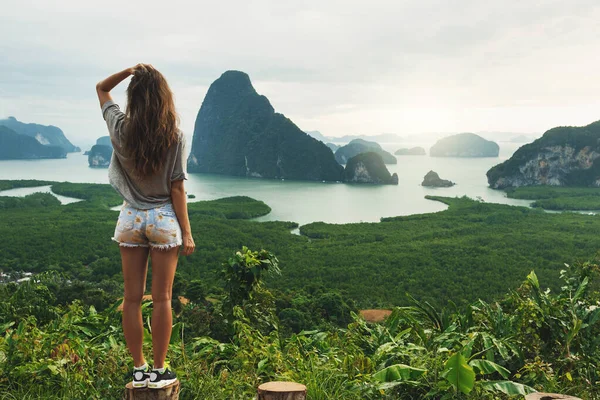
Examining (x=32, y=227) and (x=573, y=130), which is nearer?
(x=32, y=227)

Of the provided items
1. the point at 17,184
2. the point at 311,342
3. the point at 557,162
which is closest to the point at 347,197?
the point at 557,162

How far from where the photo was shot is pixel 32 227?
2433cm

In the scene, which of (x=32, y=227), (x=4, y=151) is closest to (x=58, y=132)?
(x=4, y=151)

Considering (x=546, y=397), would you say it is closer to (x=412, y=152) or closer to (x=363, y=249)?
(x=363, y=249)

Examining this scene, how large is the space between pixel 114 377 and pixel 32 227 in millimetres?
26399

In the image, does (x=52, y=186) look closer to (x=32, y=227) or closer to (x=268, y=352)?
(x=32, y=227)

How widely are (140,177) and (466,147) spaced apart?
127360 mm

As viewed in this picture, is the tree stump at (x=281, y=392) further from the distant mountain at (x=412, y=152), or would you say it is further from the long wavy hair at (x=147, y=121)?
the distant mountain at (x=412, y=152)

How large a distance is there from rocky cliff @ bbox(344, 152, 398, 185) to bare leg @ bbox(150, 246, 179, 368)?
178 feet

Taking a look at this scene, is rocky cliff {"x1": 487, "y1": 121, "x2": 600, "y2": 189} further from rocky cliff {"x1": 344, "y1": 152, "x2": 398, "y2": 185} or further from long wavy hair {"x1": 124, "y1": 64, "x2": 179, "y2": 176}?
long wavy hair {"x1": 124, "y1": 64, "x2": 179, "y2": 176}

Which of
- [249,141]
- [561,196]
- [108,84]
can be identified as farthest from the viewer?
[249,141]

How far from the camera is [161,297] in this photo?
5.60 feet

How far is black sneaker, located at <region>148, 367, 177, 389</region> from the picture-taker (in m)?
1.67

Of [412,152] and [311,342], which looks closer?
[311,342]
